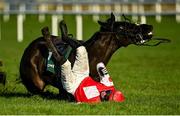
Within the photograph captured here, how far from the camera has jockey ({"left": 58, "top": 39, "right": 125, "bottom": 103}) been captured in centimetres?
934

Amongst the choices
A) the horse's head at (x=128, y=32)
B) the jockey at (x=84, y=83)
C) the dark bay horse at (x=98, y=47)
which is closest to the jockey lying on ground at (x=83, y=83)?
the jockey at (x=84, y=83)

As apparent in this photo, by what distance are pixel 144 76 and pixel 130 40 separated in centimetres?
423

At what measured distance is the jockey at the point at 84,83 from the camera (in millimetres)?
9336

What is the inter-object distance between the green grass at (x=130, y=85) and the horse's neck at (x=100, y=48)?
607mm

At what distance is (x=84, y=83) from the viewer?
938cm

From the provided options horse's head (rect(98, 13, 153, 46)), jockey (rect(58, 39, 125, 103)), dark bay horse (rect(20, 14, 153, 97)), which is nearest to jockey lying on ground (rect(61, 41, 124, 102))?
jockey (rect(58, 39, 125, 103))

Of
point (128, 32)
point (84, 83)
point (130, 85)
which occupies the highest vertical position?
point (128, 32)

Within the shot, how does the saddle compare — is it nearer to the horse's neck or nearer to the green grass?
the horse's neck

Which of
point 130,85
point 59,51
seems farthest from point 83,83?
point 130,85

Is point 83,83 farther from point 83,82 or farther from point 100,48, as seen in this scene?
point 100,48

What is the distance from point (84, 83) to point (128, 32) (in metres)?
0.95

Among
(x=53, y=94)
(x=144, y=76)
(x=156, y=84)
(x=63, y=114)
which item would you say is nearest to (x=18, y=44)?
(x=144, y=76)

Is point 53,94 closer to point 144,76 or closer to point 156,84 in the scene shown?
point 156,84

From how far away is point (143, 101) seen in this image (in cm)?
982
